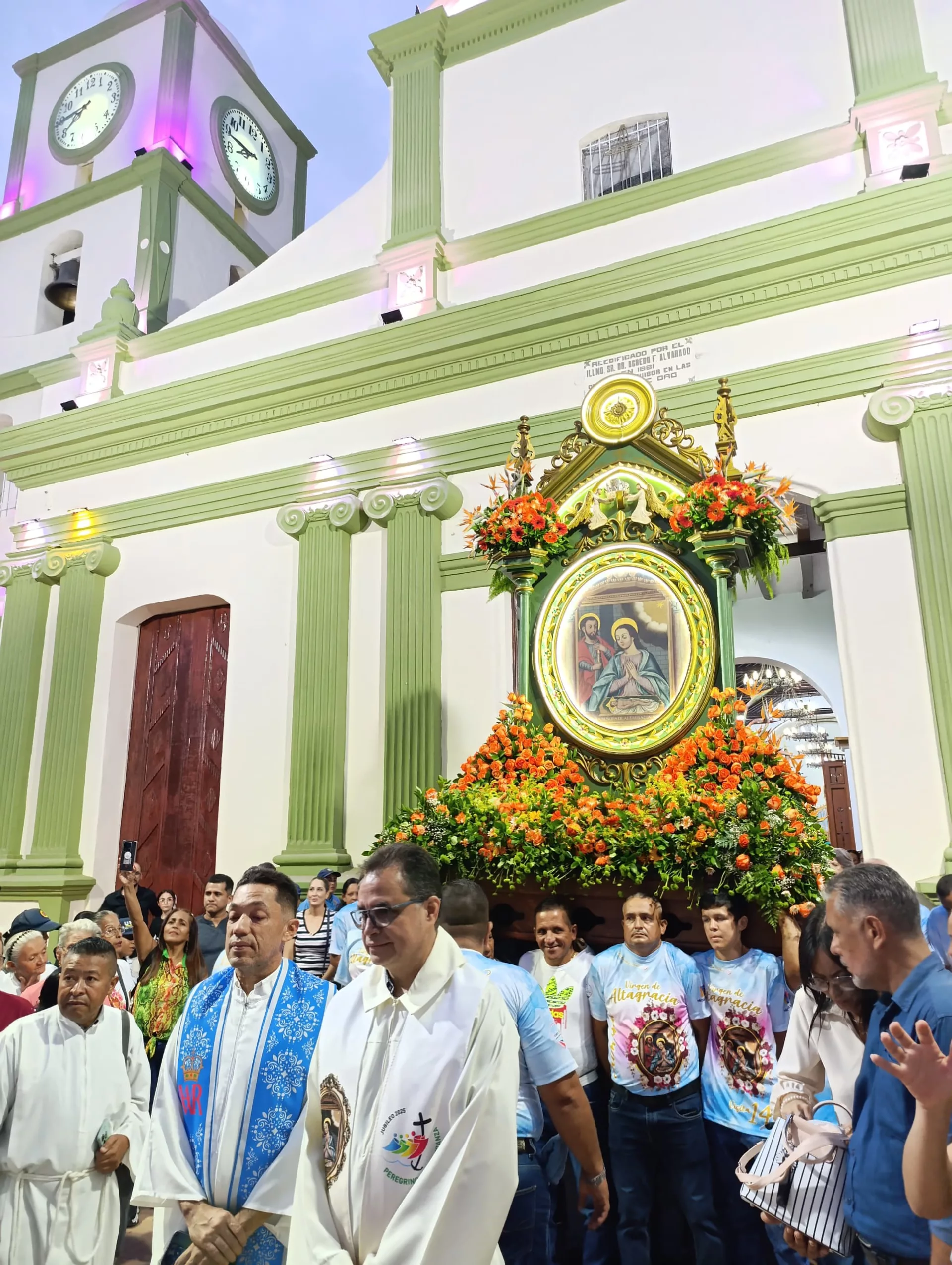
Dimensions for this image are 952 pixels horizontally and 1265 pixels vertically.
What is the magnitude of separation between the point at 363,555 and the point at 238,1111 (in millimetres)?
6852

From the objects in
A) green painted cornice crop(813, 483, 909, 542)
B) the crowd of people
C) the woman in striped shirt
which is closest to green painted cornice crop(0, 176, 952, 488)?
green painted cornice crop(813, 483, 909, 542)

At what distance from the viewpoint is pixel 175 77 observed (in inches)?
568

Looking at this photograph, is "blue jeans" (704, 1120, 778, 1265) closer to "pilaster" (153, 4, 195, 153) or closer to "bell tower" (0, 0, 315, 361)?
"bell tower" (0, 0, 315, 361)

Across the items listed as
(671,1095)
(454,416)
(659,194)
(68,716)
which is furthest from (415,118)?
(671,1095)

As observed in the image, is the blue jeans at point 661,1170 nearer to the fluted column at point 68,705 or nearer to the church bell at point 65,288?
the fluted column at point 68,705

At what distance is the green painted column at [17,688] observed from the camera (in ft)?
33.6

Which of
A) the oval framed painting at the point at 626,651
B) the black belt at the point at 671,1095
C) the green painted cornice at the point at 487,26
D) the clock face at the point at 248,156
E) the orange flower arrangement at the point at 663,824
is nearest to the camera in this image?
the black belt at the point at 671,1095

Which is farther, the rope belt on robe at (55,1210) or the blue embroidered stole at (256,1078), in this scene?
the rope belt on robe at (55,1210)

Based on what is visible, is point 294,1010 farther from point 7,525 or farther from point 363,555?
point 7,525

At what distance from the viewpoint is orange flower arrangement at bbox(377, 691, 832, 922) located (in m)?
4.61

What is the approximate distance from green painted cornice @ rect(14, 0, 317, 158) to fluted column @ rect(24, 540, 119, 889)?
9741 millimetres

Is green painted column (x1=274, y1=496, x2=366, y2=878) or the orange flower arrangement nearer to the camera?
the orange flower arrangement

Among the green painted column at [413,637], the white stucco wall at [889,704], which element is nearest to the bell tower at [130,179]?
the green painted column at [413,637]

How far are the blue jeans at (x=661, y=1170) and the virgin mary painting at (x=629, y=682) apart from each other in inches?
94.4
